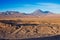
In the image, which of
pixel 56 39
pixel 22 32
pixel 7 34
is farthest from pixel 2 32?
pixel 56 39

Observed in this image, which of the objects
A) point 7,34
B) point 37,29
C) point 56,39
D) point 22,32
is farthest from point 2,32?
point 56,39

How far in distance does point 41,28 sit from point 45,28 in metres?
0.89

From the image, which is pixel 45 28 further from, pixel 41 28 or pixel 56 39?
pixel 56 39

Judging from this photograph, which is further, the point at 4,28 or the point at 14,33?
the point at 4,28

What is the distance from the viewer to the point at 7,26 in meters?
41.4

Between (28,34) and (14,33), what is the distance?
279 cm

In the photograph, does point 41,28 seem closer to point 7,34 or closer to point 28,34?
point 28,34

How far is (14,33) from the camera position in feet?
124

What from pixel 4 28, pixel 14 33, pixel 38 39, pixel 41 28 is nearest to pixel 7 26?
pixel 4 28

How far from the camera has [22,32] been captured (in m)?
39.1

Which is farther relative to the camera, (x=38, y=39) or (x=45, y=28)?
(x=45, y=28)

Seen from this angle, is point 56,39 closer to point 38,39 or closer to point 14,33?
point 38,39

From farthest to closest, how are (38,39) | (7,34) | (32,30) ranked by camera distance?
(32,30) → (7,34) → (38,39)

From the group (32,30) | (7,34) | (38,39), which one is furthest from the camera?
(32,30)
